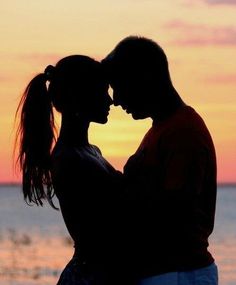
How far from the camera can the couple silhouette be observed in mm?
4875

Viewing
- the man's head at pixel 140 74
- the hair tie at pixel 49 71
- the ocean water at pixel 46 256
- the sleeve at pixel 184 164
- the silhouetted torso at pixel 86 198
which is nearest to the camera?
the sleeve at pixel 184 164

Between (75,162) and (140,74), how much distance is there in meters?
0.53

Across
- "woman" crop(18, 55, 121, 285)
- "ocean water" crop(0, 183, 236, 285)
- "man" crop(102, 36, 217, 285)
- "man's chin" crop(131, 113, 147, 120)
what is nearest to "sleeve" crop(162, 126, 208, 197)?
"man" crop(102, 36, 217, 285)

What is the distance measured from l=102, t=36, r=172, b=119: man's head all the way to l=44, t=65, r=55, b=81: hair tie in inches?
17.6

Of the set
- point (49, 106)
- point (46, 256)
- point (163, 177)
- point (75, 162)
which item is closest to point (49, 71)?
point (49, 106)

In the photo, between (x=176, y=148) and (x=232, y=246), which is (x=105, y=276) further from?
(x=232, y=246)

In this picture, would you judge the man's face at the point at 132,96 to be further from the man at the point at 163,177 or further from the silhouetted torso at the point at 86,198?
the silhouetted torso at the point at 86,198

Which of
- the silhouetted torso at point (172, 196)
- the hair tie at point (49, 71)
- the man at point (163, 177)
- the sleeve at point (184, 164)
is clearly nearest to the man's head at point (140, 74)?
the man at point (163, 177)

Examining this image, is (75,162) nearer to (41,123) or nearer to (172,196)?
(41,123)

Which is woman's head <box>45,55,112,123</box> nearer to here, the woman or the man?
the woman

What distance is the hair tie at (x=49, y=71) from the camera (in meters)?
5.51

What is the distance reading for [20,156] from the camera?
220 inches

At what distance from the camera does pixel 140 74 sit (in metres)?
5.08

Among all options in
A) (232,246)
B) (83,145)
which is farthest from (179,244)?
(232,246)
